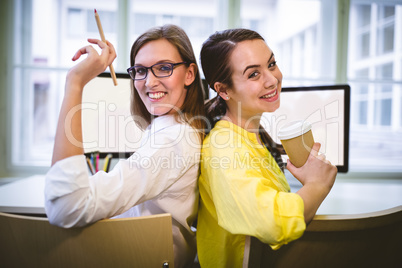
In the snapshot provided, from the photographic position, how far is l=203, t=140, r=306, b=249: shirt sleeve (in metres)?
0.57

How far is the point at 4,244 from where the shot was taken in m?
0.58

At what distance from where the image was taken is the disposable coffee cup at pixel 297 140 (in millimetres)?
680

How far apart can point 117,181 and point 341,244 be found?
22.3 inches

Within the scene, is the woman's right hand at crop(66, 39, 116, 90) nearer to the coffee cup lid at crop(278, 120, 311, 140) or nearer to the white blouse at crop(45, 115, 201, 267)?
the white blouse at crop(45, 115, 201, 267)

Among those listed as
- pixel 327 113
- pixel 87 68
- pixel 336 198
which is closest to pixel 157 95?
pixel 87 68

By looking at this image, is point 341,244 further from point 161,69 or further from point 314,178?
point 161,69

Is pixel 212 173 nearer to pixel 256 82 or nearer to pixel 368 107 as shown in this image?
pixel 256 82

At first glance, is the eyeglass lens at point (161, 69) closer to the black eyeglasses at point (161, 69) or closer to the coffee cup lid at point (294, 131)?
the black eyeglasses at point (161, 69)

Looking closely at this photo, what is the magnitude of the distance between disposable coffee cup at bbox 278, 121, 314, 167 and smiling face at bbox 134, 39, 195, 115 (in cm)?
38

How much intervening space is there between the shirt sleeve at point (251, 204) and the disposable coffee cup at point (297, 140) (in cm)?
12

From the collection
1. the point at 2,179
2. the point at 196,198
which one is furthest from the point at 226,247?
the point at 2,179

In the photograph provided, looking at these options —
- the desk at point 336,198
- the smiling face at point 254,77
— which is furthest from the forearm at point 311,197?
the desk at point 336,198

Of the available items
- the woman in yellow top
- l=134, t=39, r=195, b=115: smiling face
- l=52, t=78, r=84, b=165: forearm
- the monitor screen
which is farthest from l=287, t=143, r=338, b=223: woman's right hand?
the monitor screen

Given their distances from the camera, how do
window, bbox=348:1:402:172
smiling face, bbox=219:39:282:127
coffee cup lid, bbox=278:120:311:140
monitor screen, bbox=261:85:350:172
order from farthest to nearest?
1. window, bbox=348:1:402:172
2. monitor screen, bbox=261:85:350:172
3. smiling face, bbox=219:39:282:127
4. coffee cup lid, bbox=278:120:311:140
